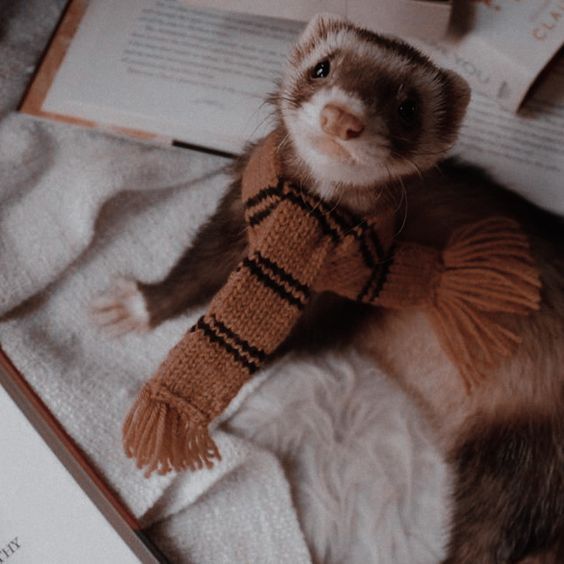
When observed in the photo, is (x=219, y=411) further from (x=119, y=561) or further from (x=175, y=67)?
(x=175, y=67)

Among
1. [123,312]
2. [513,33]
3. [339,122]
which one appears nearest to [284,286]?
[339,122]

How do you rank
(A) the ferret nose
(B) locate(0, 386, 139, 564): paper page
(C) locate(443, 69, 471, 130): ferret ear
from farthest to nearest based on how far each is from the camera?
A: 1. (B) locate(0, 386, 139, 564): paper page
2. (C) locate(443, 69, 471, 130): ferret ear
3. (A) the ferret nose

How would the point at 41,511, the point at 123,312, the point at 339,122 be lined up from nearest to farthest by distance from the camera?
the point at 339,122 < the point at 41,511 < the point at 123,312

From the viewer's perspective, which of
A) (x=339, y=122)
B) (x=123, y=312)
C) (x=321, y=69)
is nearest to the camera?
(x=339, y=122)

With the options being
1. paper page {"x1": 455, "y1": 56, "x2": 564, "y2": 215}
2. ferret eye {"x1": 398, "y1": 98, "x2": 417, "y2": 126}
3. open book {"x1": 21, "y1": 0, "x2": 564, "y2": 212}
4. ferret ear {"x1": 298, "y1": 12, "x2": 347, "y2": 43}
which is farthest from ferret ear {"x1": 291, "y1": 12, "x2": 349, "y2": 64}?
paper page {"x1": 455, "y1": 56, "x2": 564, "y2": 215}

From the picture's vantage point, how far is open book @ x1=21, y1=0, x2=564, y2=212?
949 millimetres

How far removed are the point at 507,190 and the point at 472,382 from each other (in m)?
0.25

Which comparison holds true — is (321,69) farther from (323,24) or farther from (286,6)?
(286,6)

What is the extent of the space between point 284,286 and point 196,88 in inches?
17.7

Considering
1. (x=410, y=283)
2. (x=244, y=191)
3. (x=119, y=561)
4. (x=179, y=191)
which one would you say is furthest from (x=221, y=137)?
(x=119, y=561)

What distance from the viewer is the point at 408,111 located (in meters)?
0.62

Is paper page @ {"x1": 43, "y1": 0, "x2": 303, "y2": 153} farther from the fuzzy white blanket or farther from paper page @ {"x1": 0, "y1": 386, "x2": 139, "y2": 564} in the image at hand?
paper page @ {"x1": 0, "y1": 386, "x2": 139, "y2": 564}

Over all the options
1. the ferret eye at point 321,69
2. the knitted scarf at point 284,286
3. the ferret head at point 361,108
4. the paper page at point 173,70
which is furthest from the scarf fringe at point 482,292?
the paper page at point 173,70

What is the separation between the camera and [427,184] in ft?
2.72
